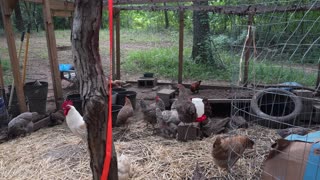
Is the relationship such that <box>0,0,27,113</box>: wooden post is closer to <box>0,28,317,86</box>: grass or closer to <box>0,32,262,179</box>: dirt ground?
<box>0,32,262,179</box>: dirt ground

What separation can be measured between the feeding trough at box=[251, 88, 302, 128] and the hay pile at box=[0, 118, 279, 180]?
0.74 ft

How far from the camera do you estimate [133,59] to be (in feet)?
34.6

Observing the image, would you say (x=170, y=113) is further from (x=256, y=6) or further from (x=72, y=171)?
(x=256, y=6)

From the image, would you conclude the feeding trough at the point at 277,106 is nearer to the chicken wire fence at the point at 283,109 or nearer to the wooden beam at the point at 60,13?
the chicken wire fence at the point at 283,109

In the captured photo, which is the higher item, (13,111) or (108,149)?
(108,149)

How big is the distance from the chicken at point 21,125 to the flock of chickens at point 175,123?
0.89 meters

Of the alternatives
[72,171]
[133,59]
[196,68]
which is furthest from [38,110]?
[133,59]

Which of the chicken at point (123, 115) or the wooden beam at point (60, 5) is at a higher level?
the wooden beam at point (60, 5)

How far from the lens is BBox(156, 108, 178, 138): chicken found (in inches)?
154

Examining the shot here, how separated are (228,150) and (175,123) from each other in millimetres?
1449

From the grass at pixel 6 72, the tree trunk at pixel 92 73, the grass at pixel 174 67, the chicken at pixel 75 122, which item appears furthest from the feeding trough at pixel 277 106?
the grass at pixel 6 72

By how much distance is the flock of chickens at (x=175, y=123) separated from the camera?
2676 millimetres

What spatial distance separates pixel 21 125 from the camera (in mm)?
3916

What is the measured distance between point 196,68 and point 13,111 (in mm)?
5726
